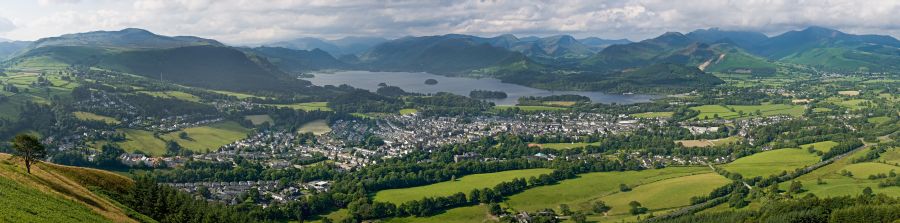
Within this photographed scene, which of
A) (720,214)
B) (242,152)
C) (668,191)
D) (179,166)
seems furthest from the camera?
(242,152)

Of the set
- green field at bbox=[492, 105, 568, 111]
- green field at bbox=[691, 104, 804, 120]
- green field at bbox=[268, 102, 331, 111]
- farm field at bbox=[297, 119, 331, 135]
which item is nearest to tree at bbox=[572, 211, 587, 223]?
farm field at bbox=[297, 119, 331, 135]

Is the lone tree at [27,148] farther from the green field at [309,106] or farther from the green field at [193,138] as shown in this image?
the green field at [309,106]

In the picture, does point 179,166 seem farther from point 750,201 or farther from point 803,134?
point 803,134

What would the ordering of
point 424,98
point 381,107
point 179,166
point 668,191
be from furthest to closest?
point 424,98 < point 381,107 < point 179,166 < point 668,191

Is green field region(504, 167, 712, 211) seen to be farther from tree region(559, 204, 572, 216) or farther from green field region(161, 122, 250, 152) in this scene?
green field region(161, 122, 250, 152)

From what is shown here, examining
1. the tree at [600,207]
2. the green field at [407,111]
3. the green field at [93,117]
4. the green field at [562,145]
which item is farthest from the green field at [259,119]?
the tree at [600,207]

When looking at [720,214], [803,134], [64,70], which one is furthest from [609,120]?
[64,70]

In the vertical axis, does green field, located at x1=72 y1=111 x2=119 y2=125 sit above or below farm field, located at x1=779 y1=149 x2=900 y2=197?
above
